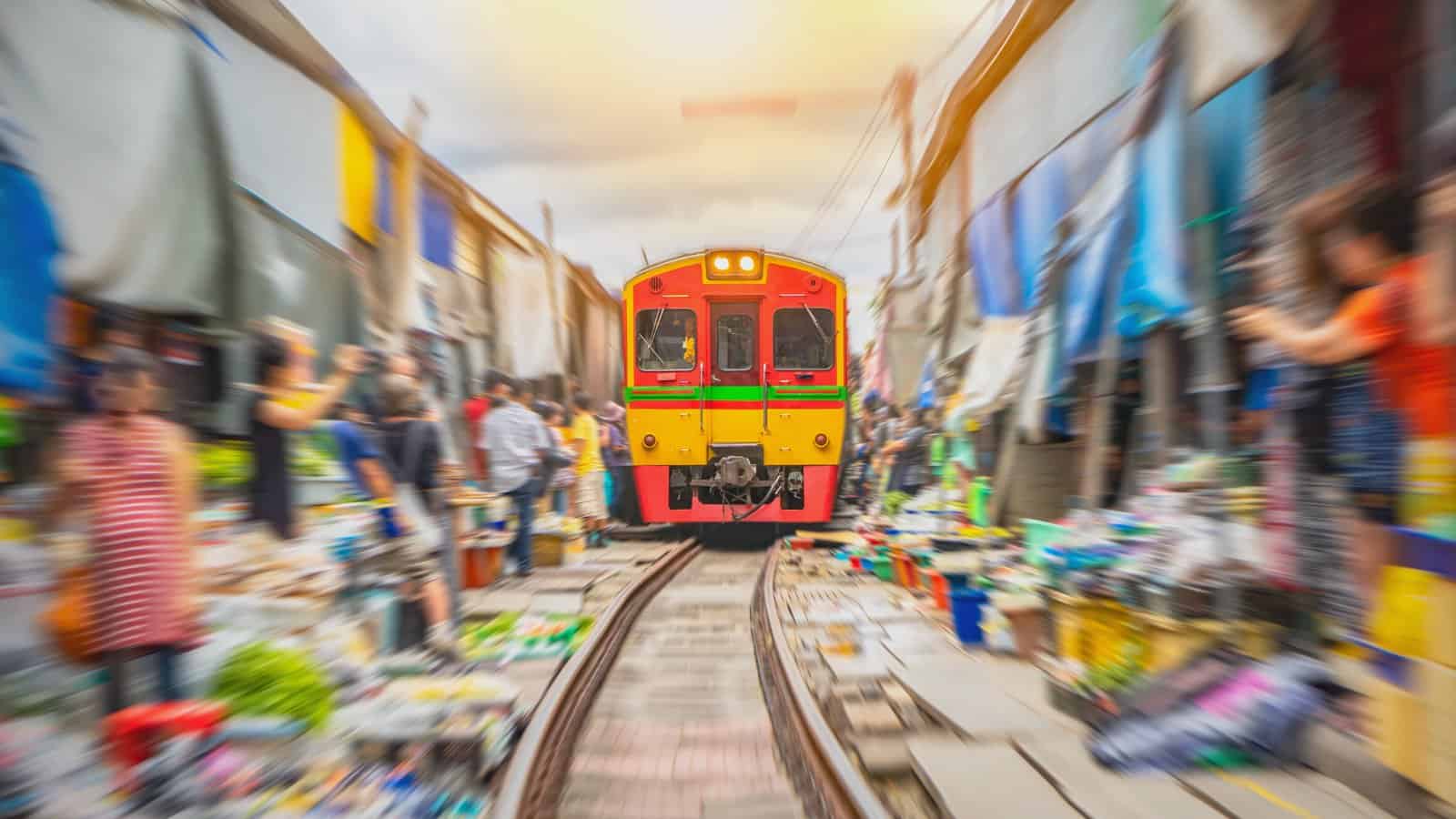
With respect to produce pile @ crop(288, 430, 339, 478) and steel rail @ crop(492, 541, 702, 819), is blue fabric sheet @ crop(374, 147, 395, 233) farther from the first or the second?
steel rail @ crop(492, 541, 702, 819)

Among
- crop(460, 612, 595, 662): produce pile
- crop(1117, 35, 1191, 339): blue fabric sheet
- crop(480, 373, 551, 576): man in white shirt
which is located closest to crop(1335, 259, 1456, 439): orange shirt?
crop(1117, 35, 1191, 339): blue fabric sheet

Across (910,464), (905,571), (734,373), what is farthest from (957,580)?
(910,464)

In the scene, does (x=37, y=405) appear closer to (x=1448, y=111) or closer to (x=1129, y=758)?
(x=1129, y=758)

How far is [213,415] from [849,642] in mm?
3647

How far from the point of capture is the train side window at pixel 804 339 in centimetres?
995

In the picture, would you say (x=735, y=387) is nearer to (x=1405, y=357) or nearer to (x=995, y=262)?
(x=995, y=262)

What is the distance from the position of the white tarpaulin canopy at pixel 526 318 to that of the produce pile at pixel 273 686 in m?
7.73

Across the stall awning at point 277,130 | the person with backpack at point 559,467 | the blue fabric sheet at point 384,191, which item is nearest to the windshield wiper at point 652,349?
the person with backpack at point 559,467

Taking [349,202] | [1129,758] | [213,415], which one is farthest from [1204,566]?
[349,202]

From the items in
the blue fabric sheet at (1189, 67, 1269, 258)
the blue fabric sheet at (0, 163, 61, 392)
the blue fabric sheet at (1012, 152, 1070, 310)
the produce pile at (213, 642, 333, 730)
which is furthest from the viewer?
the blue fabric sheet at (1012, 152, 1070, 310)

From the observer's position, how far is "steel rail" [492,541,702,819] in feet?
8.98

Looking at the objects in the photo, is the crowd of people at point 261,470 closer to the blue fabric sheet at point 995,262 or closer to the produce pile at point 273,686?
the produce pile at point 273,686

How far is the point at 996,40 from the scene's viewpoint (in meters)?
7.25

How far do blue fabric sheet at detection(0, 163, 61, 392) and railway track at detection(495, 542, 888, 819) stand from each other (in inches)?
87.4
